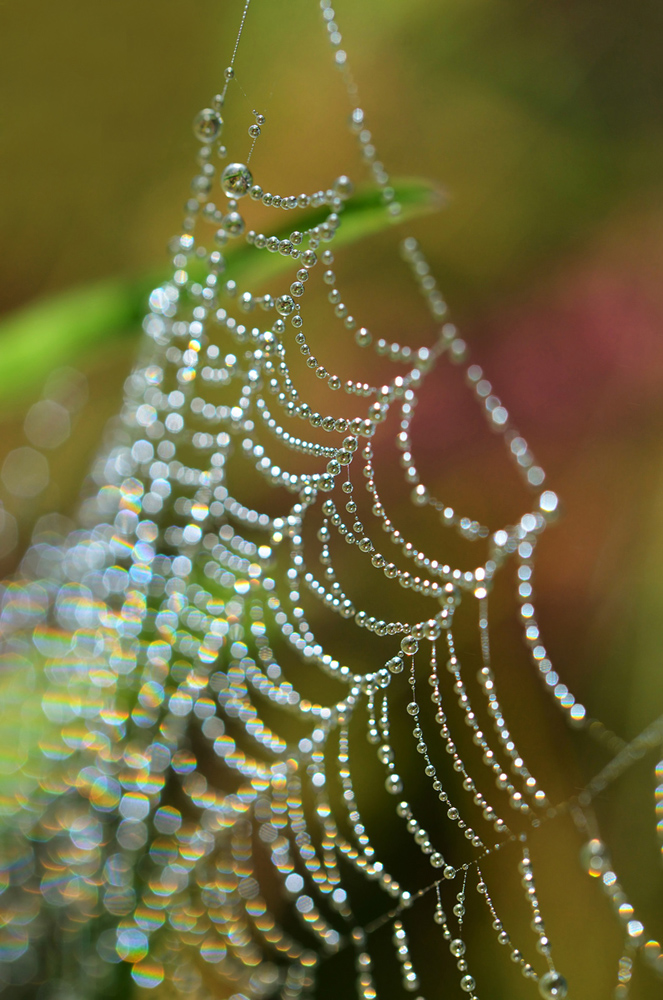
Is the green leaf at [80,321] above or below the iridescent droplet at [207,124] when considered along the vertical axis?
below

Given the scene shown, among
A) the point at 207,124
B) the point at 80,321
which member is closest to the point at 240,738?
the point at 80,321

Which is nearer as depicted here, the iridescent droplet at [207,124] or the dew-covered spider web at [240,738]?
the iridescent droplet at [207,124]

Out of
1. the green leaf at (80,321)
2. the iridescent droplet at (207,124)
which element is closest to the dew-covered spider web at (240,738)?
the green leaf at (80,321)

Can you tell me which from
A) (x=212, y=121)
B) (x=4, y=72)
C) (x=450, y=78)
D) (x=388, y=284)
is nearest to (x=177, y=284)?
(x=212, y=121)

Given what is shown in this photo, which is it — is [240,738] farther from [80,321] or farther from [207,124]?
[207,124]

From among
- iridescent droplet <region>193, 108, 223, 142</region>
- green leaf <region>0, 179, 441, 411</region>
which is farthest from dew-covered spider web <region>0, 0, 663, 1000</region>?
iridescent droplet <region>193, 108, 223, 142</region>

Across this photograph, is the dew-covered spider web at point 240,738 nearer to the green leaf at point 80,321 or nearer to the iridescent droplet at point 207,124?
the green leaf at point 80,321

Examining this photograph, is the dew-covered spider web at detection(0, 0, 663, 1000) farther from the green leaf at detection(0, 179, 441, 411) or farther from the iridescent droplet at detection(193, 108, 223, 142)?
the iridescent droplet at detection(193, 108, 223, 142)

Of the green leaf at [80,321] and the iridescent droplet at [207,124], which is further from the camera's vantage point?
the green leaf at [80,321]

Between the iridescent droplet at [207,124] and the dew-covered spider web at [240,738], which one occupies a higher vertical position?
the iridescent droplet at [207,124]

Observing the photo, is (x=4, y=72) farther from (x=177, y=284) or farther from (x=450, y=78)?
(x=177, y=284)
